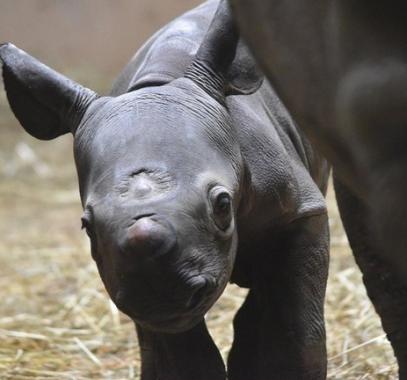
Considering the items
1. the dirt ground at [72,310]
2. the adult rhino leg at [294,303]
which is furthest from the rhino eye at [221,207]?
the dirt ground at [72,310]

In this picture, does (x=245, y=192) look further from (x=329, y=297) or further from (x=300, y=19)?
(x=329, y=297)

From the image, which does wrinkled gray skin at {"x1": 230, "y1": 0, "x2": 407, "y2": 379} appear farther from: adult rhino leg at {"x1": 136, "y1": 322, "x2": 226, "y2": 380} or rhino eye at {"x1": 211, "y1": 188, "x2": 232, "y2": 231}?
adult rhino leg at {"x1": 136, "y1": 322, "x2": 226, "y2": 380}

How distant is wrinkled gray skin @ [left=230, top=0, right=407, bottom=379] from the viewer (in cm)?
190

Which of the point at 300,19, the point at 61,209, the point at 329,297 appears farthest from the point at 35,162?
the point at 300,19

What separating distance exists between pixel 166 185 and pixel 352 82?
845 millimetres

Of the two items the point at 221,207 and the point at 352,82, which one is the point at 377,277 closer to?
the point at 221,207

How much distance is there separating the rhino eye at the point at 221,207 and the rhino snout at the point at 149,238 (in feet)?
0.67

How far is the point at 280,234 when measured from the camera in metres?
3.38

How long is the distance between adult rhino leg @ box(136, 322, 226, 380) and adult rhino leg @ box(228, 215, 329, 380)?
0.51ft

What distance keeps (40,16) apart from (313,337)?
7.85 m

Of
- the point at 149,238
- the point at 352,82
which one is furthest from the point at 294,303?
the point at 352,82

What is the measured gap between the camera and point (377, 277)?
3.25 m

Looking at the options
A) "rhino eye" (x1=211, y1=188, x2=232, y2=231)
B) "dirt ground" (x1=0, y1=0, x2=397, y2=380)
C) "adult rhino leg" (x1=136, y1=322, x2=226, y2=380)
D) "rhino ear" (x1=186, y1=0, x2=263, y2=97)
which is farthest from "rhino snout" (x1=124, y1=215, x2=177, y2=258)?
"dirt ground" (x1=0, y1=0, x2=397, y2=380)

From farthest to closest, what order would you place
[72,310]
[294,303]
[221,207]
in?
1. [72,310]
2. [294,303]
3. [221,207]
